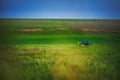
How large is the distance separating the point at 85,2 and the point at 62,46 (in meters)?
0.69

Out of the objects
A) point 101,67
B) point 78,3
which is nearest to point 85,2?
point 78,3

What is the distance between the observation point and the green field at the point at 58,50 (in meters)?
2.76

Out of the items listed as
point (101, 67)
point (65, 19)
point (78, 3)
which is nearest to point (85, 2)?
point (78, 3)

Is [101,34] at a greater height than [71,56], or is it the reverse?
[101,34]

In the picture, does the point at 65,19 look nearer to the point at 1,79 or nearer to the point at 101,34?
the point at 101,34

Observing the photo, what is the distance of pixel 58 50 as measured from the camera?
9.37 ft

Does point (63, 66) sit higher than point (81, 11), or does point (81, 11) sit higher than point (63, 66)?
point (81, 11)

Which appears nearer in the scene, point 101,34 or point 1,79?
point 1,79

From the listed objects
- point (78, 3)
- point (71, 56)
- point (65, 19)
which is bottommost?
point (71, 56)

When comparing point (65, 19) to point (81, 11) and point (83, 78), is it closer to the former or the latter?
point (81, 11)

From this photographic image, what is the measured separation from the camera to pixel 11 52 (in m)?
2.79

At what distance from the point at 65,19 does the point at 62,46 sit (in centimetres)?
39

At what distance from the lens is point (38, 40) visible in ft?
9.54

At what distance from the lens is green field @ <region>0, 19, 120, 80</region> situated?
2760 millimetres
